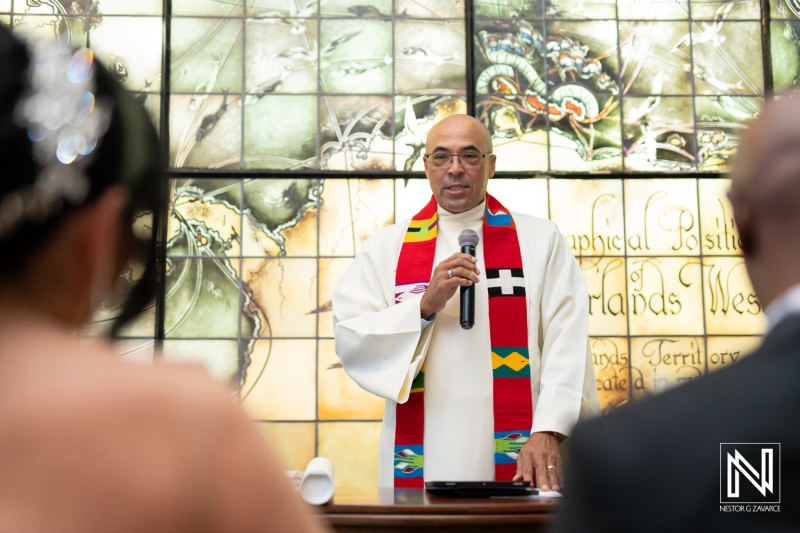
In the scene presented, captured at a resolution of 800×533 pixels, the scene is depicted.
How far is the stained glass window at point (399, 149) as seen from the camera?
625cm

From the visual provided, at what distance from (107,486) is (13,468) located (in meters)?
0.08

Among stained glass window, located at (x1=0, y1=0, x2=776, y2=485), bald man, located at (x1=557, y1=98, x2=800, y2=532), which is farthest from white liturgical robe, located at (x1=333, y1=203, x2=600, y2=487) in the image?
bald man, located at (x1=557, y1=98, x2=800, y2=532)

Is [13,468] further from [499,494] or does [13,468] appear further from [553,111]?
[553,111]

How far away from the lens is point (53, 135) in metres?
0.85

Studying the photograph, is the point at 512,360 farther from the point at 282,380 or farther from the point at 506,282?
the point at 282,380

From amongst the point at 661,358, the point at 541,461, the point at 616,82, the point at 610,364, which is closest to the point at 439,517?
the point at 541,461

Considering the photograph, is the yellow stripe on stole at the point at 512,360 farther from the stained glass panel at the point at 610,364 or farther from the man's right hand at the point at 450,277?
the stained glass panel at the point at 610,364

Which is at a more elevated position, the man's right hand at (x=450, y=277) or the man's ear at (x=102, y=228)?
the man's right hand at (x=450, y=277)

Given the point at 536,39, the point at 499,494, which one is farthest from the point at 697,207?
the point at 499,494

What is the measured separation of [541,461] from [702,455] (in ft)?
9.46

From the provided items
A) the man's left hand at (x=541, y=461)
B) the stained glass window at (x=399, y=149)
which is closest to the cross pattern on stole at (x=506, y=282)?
the man's left hand at (x=541, y=461)

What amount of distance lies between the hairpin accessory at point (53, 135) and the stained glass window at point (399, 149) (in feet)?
17.4

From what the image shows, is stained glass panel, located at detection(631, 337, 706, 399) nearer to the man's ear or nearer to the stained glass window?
the stained glass window

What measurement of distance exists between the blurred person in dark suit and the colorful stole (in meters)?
3.38
